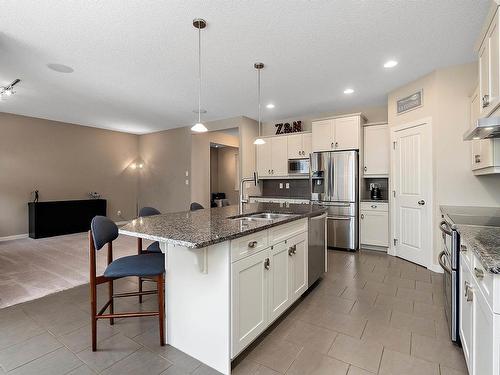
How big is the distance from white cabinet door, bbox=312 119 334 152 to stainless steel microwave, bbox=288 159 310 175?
487mm

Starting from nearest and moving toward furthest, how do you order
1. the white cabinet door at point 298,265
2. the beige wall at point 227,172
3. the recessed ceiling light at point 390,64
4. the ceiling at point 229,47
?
1. the ceiling at point 229,47
2. the white cabinet door at point 298,265
3. the recessed ceiling light at point 390,64
4. the beige wall at point 227,172

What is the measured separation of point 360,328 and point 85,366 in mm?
2016

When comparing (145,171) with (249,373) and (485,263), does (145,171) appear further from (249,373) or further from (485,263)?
(485,263)

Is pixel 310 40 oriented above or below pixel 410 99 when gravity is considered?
above

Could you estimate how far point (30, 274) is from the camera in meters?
3.33

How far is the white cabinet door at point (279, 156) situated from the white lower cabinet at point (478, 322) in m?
4.10

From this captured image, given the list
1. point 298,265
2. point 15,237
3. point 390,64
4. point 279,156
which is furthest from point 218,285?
point 15,237

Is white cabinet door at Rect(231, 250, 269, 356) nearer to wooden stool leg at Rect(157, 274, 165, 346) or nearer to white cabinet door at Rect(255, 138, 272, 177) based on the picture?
wooden stool leg at Rect(157, 274, 165, 346)

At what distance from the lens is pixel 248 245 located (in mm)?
1729

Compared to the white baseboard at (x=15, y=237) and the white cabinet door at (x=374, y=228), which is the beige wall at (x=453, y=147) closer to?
the white cabinet door at (x=374, y=228)

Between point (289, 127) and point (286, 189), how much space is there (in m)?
1.40

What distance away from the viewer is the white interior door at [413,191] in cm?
353

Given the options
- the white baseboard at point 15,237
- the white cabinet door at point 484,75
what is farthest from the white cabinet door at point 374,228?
the white baseboard at point 15,237

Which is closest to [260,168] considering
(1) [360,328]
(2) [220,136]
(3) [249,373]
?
(2) [220,136]
